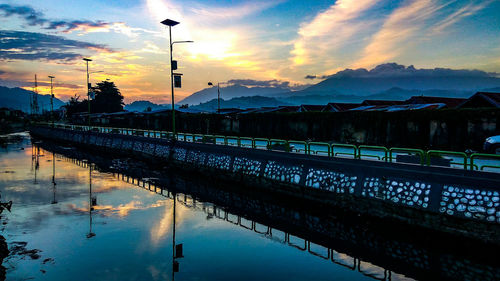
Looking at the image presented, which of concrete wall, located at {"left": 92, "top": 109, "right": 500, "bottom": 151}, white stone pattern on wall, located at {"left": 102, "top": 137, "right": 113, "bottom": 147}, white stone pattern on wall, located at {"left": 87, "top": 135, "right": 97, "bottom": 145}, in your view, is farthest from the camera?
white stone pattern on wall, located at {"left": 87, "top": 135, "right": 97, "bottom": 145}

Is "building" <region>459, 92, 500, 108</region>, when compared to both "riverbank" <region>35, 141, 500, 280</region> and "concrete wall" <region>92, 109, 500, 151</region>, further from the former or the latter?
"riverbank" <region>35, 141, 500, 280</region>

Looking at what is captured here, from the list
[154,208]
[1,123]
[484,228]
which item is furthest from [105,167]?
[1,123]

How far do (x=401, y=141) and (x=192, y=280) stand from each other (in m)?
28.0

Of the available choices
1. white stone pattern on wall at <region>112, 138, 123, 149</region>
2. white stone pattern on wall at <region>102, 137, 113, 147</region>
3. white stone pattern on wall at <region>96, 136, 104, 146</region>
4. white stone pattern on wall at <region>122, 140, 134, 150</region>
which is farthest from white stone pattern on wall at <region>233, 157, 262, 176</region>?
white stone pattern on wall at <region>96, 136, 104, 146</region>

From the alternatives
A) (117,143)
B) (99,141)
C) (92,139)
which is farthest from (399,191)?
(92,139)

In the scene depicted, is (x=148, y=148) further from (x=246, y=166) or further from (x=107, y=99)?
(x=107, y=99)

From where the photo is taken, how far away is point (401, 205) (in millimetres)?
13711

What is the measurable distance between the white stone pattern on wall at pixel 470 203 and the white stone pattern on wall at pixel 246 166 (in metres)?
11.4

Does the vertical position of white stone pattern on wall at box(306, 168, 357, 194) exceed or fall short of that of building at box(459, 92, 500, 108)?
it falls short

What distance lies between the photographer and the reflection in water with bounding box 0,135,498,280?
10438 mm

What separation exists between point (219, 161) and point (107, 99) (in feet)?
352

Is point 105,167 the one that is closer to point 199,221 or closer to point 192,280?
point 199,221

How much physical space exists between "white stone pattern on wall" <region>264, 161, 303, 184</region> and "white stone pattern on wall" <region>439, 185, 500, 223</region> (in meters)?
7.76

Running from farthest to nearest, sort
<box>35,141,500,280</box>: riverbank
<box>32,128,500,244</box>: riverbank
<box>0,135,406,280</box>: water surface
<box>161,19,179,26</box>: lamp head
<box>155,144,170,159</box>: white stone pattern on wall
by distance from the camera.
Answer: <box>155,144,170,159</box>: white stone pattern on wall
<box>161,19,179,26</box>: lamp head
<box>32,128,500,244</box>: riverbank
<box>35,141,500,280</box>: riverbank
<box>0,135,406,280</box>: water surface
